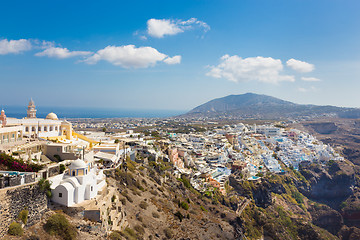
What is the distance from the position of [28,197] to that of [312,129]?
400 ft

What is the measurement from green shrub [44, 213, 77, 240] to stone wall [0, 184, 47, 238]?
60 cm

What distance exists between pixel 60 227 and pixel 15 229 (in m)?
1.73

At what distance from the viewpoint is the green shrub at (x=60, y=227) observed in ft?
38.3

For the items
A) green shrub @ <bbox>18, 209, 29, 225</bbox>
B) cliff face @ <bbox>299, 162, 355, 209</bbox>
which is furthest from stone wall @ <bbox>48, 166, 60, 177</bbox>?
cliff face @ <bbox>299, 162, 355, 209</bbox>

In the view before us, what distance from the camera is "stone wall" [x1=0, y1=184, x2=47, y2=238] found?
34.9ft

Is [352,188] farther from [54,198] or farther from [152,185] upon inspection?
[54,198]

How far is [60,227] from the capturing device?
1183 centimetres

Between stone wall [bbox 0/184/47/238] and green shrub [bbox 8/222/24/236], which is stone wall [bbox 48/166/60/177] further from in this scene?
green shrub [bbox 8/222/24/236]

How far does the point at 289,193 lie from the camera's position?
4791cm

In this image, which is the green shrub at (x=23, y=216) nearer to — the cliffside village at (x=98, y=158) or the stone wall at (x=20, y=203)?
the stone wall at (x=20, y=203)

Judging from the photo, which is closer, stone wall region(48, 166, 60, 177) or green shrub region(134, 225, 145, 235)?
stone wall region(48, 166, 60, 177)

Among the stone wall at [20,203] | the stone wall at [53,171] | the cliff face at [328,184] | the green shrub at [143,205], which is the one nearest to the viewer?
the stone wall at [20,203]

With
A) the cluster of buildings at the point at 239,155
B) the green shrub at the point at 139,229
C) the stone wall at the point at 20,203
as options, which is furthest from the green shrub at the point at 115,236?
the cluster of buildings at the point at 239,155

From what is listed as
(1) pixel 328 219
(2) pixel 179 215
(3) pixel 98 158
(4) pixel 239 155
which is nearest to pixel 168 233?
(2) pixel 179 215
